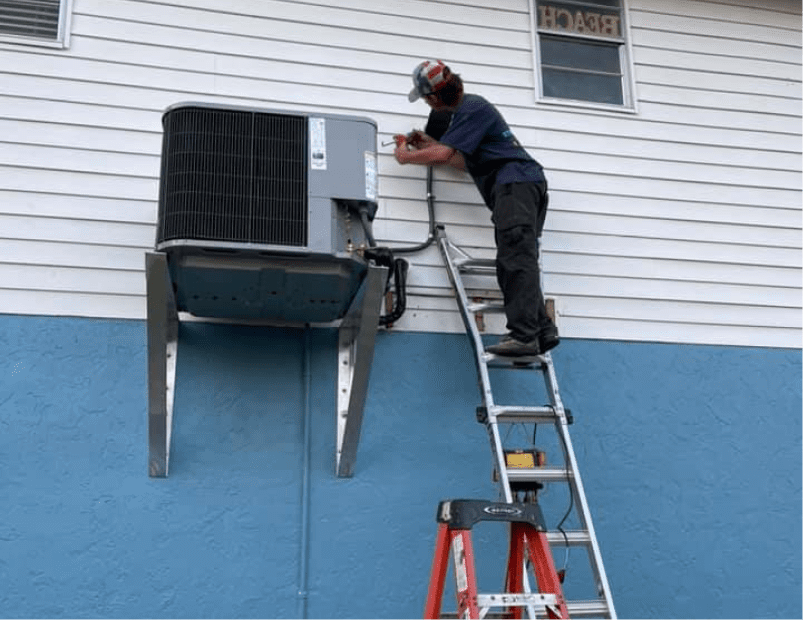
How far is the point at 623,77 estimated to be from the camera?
6.27 meters

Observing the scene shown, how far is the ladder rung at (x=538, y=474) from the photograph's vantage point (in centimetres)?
441

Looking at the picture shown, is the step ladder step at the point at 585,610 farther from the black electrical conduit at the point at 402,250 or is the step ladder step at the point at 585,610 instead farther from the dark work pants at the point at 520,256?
the black electrical conduit at the point at 402,250

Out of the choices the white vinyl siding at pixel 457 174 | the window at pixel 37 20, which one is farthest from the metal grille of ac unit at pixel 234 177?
the window at pixel 37 20

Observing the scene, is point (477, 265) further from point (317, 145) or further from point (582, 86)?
point (582, 86)

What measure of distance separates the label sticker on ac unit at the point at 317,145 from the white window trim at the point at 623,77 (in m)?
1.86

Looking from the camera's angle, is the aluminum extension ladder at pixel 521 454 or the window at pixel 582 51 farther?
the window at pixel 582 51

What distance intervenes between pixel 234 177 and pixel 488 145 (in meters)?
1.51

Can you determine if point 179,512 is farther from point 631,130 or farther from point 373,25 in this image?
point 631,130

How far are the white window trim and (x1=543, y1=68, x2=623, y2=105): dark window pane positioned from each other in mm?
48

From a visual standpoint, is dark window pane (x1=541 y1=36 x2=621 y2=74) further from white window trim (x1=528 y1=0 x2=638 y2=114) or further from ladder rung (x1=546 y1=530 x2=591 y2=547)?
ladder rung (x1=546 y1=530 x2=591 y2=547)

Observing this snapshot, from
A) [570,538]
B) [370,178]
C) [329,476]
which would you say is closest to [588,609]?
[570,538]

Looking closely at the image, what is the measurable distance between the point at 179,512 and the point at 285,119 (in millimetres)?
1916

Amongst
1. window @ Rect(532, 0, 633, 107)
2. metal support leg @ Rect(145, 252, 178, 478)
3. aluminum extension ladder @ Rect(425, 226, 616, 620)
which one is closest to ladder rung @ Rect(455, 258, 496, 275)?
aluminum extension ladder @ Rect(425, 226, 616, 620)

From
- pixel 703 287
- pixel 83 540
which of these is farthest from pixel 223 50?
pixel 703 287
